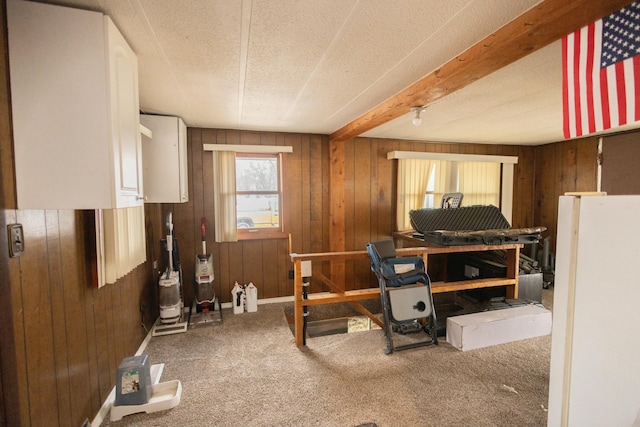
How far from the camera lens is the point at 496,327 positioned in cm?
282

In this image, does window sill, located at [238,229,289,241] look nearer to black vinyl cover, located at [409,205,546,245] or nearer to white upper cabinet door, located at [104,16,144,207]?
black vinyl cover, located at [409,205,546,245]

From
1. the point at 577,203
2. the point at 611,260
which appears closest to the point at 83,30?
the point at 577,203

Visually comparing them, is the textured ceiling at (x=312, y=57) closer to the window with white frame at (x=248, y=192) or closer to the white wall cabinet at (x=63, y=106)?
the white wall cabinet at (x=63, y=106)

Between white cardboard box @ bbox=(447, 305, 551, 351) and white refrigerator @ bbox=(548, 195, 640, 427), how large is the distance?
5.22ft

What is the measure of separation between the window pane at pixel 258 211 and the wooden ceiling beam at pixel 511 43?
2.23 metres

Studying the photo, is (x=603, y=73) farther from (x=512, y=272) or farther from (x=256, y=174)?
(x=256, y=174)

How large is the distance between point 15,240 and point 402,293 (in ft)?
8.68

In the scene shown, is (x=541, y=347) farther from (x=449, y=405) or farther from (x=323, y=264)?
(x=323, y=264)

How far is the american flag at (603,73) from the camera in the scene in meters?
1.13

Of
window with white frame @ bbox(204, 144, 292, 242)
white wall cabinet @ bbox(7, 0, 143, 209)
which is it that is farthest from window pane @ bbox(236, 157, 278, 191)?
white wall cabinet @ bbox(7, 0, 143, 209)

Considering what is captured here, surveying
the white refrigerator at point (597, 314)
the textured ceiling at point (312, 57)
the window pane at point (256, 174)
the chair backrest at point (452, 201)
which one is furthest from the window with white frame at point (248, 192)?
the white refrigerator at point (597, 314)

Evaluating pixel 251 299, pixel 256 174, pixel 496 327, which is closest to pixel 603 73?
pixel 496 327

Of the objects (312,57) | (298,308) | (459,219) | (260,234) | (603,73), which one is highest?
(312,57)

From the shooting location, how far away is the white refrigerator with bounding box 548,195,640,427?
0.96 metres
